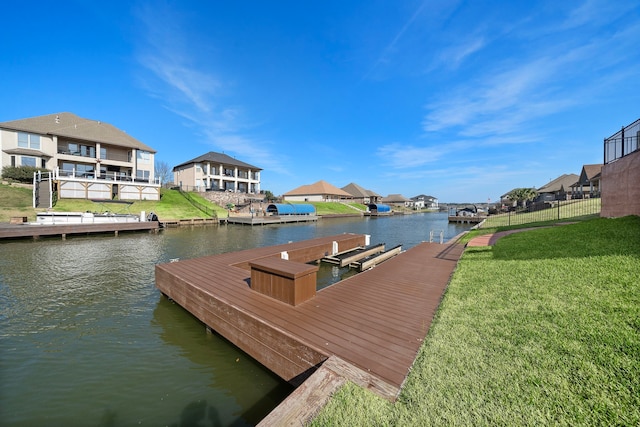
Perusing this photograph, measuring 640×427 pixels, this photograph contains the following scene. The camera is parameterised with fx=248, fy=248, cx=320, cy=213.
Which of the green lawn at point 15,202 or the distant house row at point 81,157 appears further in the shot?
the distant house row at point 81,157

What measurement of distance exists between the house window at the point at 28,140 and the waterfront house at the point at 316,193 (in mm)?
59113

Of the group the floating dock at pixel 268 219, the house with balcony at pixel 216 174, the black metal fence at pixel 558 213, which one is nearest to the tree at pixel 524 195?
the black metal fence at pixel 558 213

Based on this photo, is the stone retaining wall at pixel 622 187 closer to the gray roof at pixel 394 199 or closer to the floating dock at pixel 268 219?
the floating dock at pixel 268 219

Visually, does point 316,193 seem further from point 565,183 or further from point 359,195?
point 565,183

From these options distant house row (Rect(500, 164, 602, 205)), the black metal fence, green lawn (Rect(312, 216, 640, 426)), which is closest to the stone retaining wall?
green lawn (Rect(312, 216, 640, 426))

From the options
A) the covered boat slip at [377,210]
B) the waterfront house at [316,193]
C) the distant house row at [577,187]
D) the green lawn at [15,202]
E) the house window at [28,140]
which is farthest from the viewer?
the waterfront house at [316,193]

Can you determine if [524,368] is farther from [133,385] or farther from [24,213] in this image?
[24,213]

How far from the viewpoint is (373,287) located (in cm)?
795

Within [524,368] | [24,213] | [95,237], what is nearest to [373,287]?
[524,368]

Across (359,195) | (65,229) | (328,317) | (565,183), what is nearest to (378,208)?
(359,195)

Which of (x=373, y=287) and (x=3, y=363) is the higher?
(x=373, y=287)

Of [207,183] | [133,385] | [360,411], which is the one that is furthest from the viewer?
[207,183]

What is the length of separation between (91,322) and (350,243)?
45.9 ft

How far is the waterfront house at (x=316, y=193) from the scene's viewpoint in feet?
282
